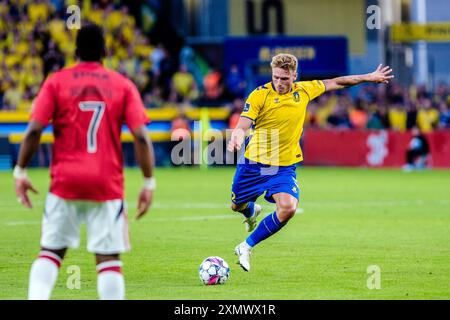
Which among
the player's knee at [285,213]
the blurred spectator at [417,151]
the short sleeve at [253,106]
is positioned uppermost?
the short sleeve at [253,106]

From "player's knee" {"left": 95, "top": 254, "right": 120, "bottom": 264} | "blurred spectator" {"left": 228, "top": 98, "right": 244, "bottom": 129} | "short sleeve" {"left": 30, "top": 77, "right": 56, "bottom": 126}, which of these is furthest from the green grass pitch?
"blurred spectator" {"left": 228, "top": 98, "right": 244, "bottom": 129}

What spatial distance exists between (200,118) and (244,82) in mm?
2755

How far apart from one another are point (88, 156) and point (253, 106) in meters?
4.26

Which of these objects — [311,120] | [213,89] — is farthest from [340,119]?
[213,89]

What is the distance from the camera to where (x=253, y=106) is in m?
11.5

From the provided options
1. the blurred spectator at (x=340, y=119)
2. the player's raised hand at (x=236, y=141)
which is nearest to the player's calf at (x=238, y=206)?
the player's raised hand at (x=236, y=141)

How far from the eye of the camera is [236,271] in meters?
11.1

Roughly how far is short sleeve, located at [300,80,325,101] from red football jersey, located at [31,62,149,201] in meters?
4.54

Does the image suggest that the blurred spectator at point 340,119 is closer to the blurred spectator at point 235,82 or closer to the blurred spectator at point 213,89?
the blurred spectator at point 235,82

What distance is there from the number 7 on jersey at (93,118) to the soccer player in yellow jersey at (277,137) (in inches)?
149

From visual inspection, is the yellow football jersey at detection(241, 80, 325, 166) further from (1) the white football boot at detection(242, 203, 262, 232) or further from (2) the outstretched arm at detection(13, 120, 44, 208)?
(2) the outstretched arm at detection(13, 120, 44, 208)

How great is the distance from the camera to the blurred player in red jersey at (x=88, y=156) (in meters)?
7.42

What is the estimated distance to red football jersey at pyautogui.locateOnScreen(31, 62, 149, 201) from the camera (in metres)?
7.41

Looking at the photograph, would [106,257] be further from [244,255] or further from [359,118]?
[359,118]
